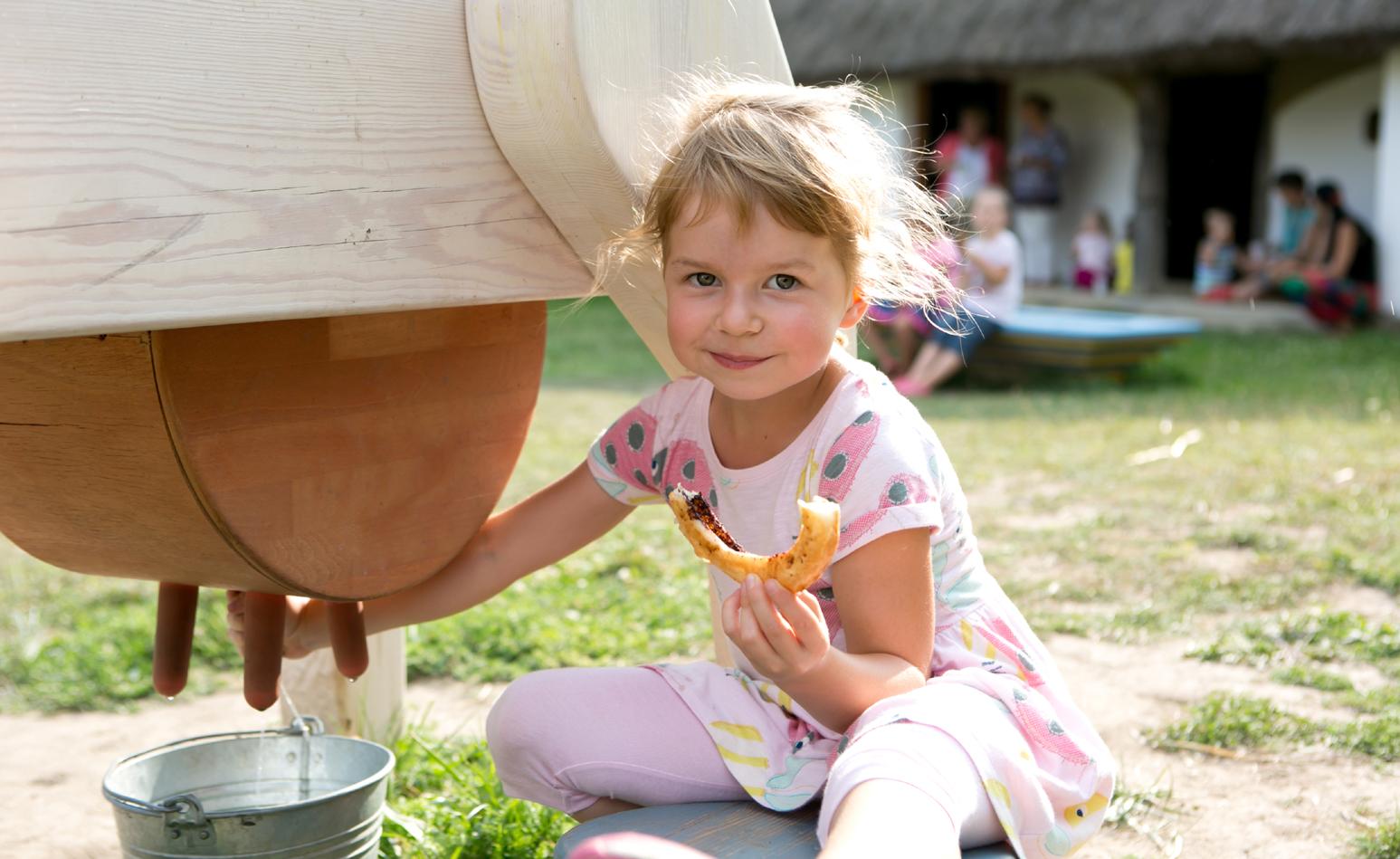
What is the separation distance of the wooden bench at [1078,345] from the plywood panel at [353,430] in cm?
723

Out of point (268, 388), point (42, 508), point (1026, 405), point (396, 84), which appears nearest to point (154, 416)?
point (268, 388)

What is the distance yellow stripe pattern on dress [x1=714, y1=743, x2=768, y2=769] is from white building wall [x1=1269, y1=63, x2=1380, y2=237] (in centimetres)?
1339

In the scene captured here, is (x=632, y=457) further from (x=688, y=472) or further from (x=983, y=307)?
(x=983, y=307)

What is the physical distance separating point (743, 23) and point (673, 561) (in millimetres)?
2726

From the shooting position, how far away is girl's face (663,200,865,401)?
1840 mm

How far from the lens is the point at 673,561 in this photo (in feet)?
15.1

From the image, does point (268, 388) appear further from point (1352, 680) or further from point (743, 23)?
point (1352, 680)

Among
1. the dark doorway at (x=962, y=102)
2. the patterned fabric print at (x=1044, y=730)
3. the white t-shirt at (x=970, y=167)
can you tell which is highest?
the dark doorway at (x=962, y=102)

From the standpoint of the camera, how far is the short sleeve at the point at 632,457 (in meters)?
2.22

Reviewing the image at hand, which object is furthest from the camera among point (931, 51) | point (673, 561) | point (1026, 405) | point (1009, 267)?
point (931, 51)

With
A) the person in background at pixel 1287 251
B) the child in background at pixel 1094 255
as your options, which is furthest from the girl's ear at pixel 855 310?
the child in background at pixel 1094 255

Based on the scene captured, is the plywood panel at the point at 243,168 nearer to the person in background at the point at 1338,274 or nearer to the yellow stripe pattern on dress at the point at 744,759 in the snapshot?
the yellow stripe pattern on dress at the point at 744,759

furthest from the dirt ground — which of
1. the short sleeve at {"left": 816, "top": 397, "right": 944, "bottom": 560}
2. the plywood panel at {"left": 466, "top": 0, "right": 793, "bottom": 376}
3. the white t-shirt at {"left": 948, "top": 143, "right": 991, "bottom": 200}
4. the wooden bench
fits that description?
the white t-shirt at {"left": 948, "top": 143, "right": 991, "bottom": 200}

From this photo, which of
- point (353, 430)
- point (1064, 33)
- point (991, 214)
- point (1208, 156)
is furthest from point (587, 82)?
point (1208, 156)
